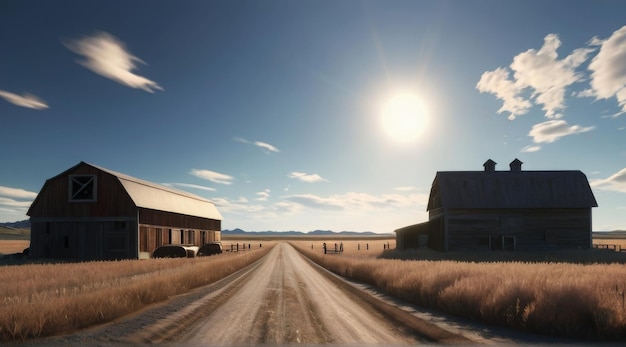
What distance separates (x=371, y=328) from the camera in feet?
32.1

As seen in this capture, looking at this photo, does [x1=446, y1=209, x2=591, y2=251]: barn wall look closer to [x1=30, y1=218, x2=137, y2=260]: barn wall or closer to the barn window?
[x1=30, y1=218, x2=137, y2=260]: barn wall

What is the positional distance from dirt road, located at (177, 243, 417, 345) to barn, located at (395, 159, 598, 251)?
30.1 meters

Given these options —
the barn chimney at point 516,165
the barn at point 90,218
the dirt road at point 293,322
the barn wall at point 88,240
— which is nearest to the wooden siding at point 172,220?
the barn at point 90,218

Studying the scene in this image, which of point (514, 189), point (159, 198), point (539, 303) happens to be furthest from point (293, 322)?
point (159, 198)

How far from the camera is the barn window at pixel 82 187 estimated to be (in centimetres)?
4072

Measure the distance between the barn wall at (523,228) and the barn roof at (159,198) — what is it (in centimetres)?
2944

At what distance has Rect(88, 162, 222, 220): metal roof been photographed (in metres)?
41.3

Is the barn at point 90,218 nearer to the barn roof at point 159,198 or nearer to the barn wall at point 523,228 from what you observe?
the barn roof at point 159,198

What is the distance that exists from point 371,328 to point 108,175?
122 ft

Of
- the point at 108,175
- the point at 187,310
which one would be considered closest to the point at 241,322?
the point at 187,310

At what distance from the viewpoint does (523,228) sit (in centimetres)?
4256

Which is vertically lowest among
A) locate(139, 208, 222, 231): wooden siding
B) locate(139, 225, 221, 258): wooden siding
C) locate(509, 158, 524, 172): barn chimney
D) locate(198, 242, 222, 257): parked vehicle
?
locate(198, 242, 222, 257): parked vehicle

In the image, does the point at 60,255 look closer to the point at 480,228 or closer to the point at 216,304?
the point at 216,304

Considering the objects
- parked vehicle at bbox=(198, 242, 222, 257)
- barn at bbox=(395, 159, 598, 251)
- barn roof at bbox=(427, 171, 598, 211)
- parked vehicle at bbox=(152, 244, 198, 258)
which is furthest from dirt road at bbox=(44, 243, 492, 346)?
parked vehicle at bbox=(198, 242, 222, 257)
